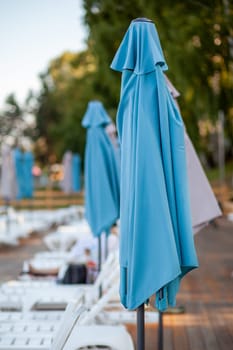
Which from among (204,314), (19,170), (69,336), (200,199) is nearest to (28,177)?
(19,170)

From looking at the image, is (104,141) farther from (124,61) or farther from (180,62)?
(180,62)

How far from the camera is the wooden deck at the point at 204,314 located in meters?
5.39

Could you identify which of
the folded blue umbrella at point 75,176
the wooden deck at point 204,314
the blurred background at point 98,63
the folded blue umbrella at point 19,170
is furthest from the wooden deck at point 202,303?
the folded blue umbrella at point 75,176

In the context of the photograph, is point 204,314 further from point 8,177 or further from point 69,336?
point 8,177

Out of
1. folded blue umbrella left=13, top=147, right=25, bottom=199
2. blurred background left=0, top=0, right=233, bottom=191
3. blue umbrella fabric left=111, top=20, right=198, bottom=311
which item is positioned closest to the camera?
blue umbrella fabric left=111, top=20, right=198, bottom=311

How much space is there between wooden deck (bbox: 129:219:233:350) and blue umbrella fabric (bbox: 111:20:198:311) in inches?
83.1

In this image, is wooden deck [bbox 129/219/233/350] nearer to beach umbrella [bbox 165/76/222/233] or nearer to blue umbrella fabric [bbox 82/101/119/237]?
blue umbrella fabric [bbox 82/101/119/237]

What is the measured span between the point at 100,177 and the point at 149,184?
3.25 metres

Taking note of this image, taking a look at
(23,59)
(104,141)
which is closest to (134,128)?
(104,141)

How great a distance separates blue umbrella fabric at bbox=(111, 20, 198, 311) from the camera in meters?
3.29

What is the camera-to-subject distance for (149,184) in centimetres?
331

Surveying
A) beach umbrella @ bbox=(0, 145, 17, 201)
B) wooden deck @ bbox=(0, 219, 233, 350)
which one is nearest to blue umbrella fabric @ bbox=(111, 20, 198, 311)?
wooden deck @ bbox=(0, 219, 233, 350)

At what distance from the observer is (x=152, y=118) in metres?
3.47

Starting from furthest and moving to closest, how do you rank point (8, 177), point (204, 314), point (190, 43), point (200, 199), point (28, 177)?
point (28, 177), point (8, 177), point (190, 43), point (204, 314), point (200, 199)
